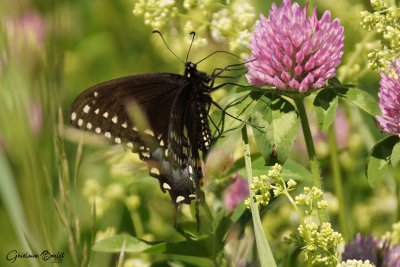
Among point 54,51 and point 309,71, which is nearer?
point 54,51

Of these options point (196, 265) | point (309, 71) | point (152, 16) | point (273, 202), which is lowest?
point (196, 265)

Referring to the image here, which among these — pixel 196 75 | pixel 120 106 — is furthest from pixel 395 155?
pixel 120 106

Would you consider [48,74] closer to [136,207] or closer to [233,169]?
[233,169]

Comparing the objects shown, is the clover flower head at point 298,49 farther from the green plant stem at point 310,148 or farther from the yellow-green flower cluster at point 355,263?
the yellow-green flower cluster at point 355,263

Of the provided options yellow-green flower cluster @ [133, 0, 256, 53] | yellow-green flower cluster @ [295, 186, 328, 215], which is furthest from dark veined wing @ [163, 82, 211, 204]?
yellow-green flower cluster @ [295, 186, 328, 215]

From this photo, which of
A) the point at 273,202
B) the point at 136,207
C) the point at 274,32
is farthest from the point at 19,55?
the point at 136,207

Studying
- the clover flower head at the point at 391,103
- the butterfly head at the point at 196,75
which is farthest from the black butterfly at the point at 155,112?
the clover flower head at the point at 391,103
